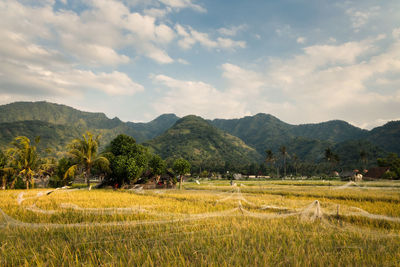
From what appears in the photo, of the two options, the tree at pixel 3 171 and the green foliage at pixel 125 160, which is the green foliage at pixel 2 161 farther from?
the green foliage at pixel 125 160

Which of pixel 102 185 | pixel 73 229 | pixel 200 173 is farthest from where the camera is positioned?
pixel 200 173

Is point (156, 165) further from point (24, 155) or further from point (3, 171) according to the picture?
point (3, 171)

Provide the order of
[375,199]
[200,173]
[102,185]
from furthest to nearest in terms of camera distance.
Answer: [200,173] → [102,185] → [375,199]

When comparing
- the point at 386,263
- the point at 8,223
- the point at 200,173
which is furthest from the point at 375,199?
the point at 200,173

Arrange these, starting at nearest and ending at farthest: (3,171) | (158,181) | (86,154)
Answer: (3,171)
(86,154)
(158,181)

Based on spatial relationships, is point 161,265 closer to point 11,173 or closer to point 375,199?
point 375,199

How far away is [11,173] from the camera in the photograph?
29234mm

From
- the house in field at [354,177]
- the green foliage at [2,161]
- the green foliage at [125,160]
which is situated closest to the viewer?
the green foliage at [2,161]

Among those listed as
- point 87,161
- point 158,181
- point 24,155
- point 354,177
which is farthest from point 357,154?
point 24,155

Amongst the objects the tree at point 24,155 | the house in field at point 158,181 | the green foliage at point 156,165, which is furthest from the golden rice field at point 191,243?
the house in field at point 158,181

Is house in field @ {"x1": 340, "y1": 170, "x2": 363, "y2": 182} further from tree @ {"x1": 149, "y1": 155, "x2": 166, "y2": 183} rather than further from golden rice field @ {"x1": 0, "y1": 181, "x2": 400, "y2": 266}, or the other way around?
golden rice field @ {"x1": 0, "y1": 181, "x2": 400, "y2": 266}

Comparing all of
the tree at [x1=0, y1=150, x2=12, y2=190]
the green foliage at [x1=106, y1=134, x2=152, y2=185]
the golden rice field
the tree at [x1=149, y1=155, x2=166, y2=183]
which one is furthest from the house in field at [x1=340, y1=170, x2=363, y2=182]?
the tree at [x1=0, y1=150, x2=12, y2=190]

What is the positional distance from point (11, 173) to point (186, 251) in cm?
3684

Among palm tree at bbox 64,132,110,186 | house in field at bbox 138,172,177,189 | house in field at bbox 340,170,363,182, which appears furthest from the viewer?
house in field at bbox 340,170,363,182
